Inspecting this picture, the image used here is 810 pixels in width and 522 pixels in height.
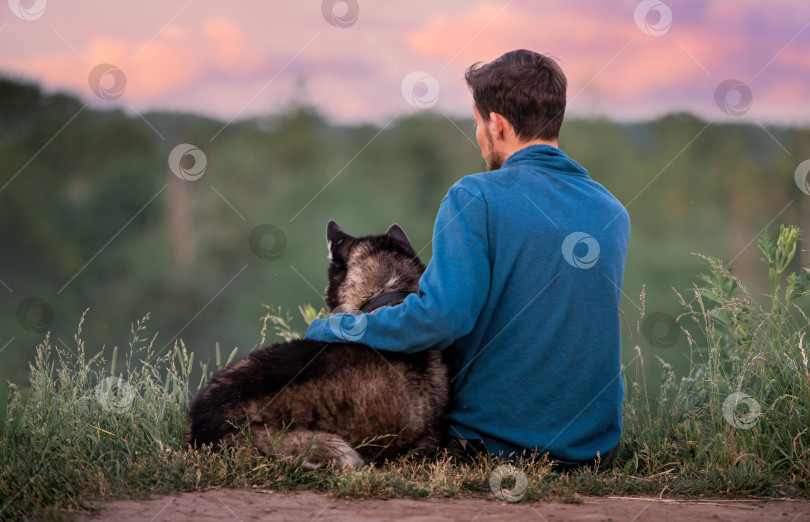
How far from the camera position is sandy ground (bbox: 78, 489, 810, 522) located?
8.44ft

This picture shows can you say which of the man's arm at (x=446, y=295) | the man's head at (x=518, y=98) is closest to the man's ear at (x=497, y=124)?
the man's head at (x=518, y=98)

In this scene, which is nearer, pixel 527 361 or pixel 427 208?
pixel 527 361

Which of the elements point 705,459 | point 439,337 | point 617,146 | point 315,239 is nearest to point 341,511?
point 439,337

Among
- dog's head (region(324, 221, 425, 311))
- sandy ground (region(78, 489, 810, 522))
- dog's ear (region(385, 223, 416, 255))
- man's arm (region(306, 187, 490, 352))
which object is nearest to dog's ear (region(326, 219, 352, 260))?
dog's head (region(324, 221, 425, 311))

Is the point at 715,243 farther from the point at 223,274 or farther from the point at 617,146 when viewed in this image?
the point at 223,274

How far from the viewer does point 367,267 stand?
372 cm

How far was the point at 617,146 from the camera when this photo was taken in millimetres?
27109

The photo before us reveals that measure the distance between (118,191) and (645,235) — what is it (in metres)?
22.2

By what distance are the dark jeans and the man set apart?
12 mm

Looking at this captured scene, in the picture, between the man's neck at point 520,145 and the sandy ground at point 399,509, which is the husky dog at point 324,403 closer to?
the sandy ground at point 399,509

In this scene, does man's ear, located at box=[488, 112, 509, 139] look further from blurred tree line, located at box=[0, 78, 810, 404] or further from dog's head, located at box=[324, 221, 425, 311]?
blurred tree line, located at box=[0, 78, 810, 404]

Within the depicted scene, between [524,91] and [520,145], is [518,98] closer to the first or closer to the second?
[524,91]

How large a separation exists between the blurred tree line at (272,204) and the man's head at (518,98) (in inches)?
738

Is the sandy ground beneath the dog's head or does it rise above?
beneath
